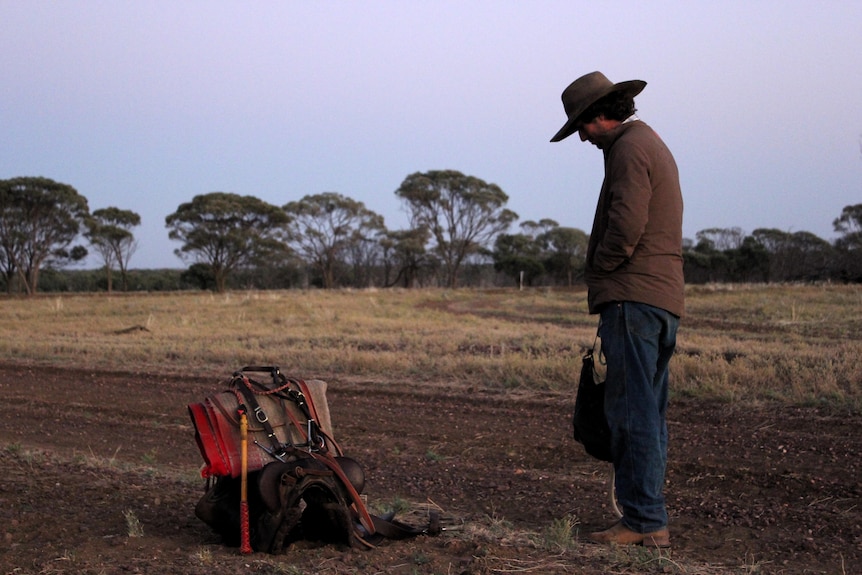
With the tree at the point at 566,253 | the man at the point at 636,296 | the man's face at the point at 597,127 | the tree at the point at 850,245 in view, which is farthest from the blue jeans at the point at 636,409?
the tree at the point at 566,253

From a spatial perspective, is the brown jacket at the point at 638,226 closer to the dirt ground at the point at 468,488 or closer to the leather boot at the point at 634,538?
the leather boot at the point at 634,538

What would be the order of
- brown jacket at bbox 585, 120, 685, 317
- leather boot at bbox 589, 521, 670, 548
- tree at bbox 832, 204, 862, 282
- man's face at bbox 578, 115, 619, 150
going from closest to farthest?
brown jacket at bbox 585, 120, 685, 317 < leather boot at bbox 589, 521, 670, 548 < man's face at bbox 578, 115, 619, 150 < tree at bbox 832, 204, 862, 282

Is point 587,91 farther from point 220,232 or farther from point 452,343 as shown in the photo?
point 220,232

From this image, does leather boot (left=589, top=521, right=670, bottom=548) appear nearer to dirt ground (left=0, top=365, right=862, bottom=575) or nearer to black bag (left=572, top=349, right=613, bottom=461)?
dirt ground (left=0, top=365, right=862, bottom=575)

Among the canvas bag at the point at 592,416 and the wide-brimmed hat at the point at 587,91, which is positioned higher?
the wide-brimmed hat at the point at 587,91

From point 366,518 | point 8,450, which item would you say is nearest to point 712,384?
point 366,518

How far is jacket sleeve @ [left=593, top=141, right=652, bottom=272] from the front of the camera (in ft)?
12.2

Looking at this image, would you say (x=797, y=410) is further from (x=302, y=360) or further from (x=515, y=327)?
(x=515, y=327)

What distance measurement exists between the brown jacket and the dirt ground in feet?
3.97

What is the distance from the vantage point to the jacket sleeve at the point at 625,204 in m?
3.71

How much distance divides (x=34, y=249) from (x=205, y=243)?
10213mm

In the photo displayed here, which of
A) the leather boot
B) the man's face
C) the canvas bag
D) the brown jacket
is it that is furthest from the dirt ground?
the man's face

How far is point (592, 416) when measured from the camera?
4055 mm

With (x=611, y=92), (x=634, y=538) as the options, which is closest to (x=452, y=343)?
(x=634, y=538)
